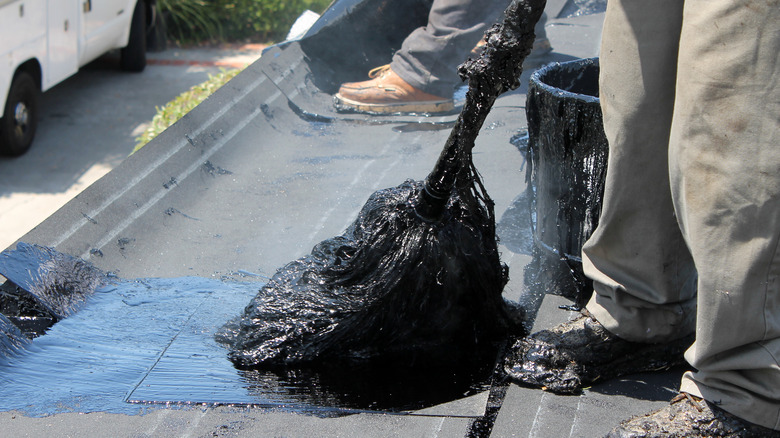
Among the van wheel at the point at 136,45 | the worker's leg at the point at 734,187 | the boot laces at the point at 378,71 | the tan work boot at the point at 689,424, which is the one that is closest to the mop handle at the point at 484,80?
the worker's leg at the point at 734,187

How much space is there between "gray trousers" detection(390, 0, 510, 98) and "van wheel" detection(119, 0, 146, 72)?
452cm

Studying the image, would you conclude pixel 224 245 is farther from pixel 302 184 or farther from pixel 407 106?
pixel 407 106

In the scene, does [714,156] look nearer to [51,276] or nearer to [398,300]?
[398,300]

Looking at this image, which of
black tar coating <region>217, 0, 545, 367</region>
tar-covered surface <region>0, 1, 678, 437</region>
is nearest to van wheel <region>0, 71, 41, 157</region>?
tar-covered surface <region>0, 1, 678, 437</region>

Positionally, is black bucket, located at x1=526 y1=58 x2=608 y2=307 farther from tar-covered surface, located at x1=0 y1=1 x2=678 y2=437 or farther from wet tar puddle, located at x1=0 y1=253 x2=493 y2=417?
wet tar puddle, located at x1=0 y1=253 x2=493 y2=417

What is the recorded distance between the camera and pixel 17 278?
231 centimetres

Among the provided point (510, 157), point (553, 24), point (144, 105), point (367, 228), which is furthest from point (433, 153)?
point (144, 105)

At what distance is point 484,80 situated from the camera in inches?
75.3

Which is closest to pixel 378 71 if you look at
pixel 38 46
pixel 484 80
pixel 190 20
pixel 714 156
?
pixel 38 46

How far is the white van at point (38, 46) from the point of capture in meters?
5.33

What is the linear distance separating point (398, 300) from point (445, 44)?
267cm

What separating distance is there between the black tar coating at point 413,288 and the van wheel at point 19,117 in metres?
4.49

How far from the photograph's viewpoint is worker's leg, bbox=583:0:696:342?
1672 mm

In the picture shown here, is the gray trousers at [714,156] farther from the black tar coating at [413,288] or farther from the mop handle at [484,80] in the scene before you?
the black tar coating at [413,288]
